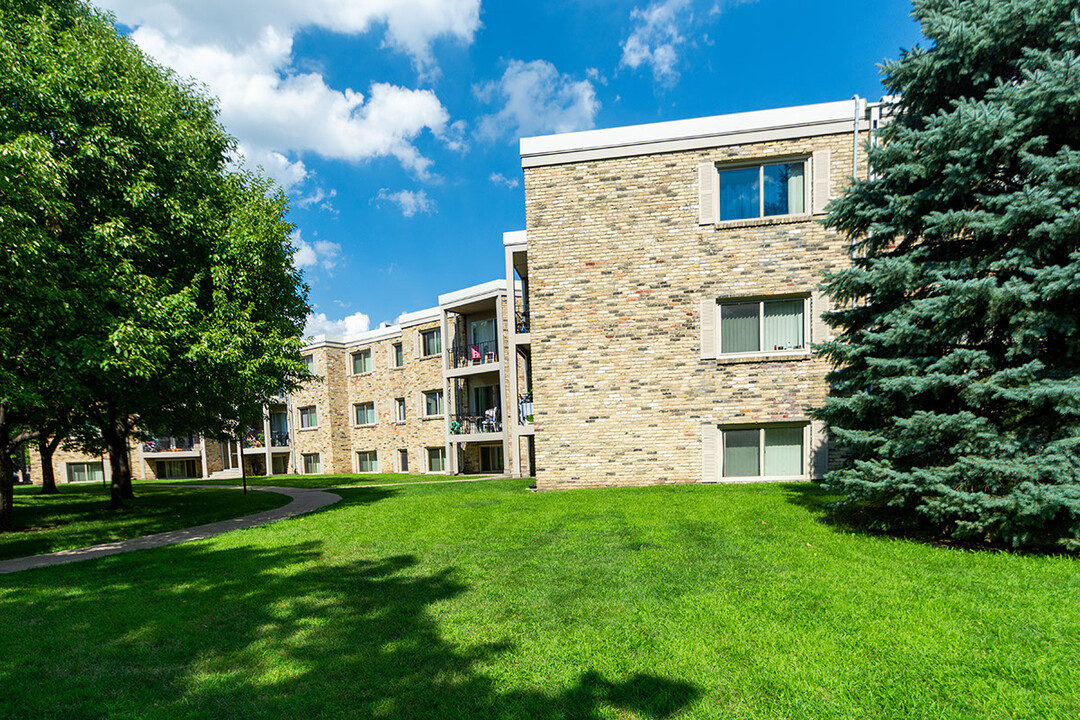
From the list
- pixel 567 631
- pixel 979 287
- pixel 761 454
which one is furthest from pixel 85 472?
pixel 979 287

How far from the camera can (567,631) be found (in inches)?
171

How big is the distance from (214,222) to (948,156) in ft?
40.4

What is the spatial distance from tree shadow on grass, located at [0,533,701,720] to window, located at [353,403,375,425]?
24.4 metres

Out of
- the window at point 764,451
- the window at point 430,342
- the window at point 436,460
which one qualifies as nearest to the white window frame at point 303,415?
the window at point 436,460

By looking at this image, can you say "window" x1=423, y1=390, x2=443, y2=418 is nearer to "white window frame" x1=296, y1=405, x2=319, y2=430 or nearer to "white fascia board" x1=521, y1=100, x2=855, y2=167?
"white window frame" x1=296, y1=405, x2=319, y2=430

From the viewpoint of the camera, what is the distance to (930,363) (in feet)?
21.3

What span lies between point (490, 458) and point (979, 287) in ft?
70.7

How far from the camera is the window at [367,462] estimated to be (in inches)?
1222

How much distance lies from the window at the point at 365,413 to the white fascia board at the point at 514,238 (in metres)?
16.5

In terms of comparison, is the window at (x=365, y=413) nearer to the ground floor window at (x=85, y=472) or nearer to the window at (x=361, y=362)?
the window at (x=361, y=362)

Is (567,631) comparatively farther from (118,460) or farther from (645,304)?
(118,460)

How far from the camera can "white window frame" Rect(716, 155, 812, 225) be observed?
1204 cm

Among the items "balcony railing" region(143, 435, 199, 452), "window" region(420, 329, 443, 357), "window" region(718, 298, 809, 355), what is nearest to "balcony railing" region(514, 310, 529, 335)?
"window" region(718, 298, 809, 355)

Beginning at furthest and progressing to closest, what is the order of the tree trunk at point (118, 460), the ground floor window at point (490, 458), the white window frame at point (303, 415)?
the white window frame at point (303, 415), the ground floor window at point (490, 458), the tree trunk at point (118, 460)
